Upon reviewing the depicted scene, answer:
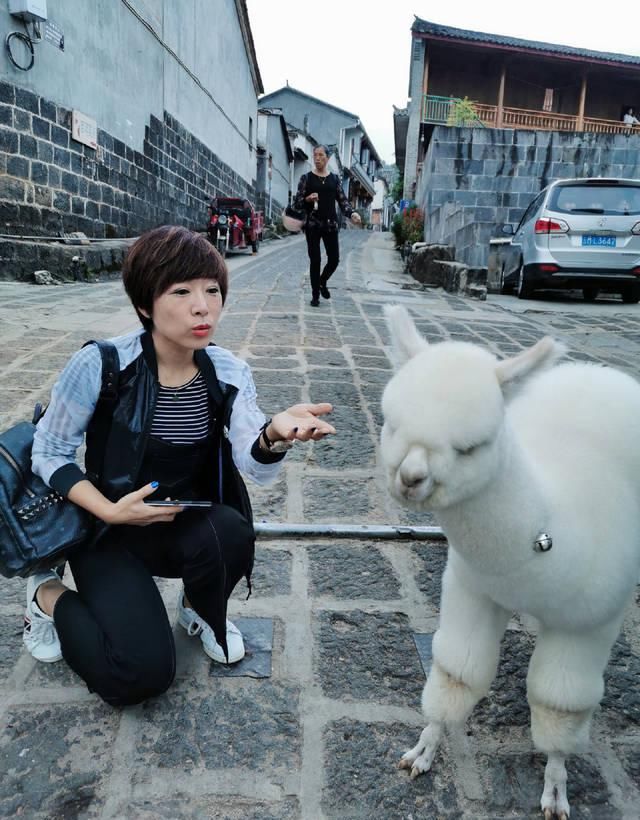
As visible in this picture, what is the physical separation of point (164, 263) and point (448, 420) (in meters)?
1.02

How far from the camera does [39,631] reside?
2.05 metres

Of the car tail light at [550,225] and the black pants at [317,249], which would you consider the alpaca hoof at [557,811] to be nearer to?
the black pants at [317,249]

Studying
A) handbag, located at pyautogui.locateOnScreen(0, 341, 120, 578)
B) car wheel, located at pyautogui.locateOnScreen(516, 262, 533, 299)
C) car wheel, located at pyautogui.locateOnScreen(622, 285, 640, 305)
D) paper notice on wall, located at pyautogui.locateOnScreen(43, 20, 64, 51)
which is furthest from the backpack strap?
car wheel, located at pyautogui.locateOnScreen(622, 285, 640, 305)

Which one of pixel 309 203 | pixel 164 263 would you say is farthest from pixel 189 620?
pixel 309 203

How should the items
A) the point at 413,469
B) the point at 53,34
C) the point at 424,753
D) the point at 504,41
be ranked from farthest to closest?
1. the point at 504,41
2. the point at 53,34
3. the point at 424,753
4. the point at 413,469

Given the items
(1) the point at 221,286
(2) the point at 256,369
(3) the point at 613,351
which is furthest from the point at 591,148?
(1) the point at 221,286

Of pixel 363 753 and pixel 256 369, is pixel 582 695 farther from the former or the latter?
pixel 256 369

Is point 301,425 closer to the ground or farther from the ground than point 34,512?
farther from the ground

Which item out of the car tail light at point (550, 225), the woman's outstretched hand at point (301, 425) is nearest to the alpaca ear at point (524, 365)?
the woman's outstretched hand at point (301, 425)

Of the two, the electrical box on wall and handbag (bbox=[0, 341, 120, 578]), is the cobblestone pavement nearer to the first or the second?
handbag (bbox=[0, 341, 120, 578])

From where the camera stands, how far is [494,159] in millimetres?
15273

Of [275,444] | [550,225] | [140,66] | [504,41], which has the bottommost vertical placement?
[275,444]

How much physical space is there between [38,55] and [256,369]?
6618 mm

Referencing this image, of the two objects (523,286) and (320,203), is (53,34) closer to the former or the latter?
(320,203)
